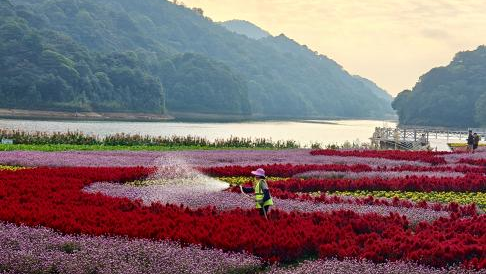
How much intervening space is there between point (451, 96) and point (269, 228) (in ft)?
553

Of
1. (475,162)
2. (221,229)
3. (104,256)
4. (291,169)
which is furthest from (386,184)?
(104,256)

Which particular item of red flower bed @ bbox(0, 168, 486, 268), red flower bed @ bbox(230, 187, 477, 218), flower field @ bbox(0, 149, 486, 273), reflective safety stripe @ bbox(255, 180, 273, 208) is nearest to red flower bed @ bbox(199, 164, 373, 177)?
flower field @ bbox(0, 149, 486, 273)

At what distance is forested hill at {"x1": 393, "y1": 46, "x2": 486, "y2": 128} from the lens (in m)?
166

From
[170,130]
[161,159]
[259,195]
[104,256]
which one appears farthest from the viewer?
[170,130]

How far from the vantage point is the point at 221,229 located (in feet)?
36.9

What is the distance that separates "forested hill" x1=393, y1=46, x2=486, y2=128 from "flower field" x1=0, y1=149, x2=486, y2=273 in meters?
147

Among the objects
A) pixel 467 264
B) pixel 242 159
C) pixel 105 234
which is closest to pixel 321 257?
pixel 467 264

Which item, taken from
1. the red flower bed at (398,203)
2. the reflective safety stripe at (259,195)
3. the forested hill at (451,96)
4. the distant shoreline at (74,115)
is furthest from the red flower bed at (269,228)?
the forested hill at (451,96)

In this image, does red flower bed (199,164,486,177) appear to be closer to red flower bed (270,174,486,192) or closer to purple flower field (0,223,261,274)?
red flower bed (270,174,486,192)

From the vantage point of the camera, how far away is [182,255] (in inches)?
380

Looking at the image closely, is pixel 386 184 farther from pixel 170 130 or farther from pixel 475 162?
pixel 170 130

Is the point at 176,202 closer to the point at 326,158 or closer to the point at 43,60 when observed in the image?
the point at 326,158

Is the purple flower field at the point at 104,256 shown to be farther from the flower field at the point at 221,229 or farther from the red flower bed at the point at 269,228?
the red flower bed at the point at 269,228

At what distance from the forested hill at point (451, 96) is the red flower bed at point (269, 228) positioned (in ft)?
491
